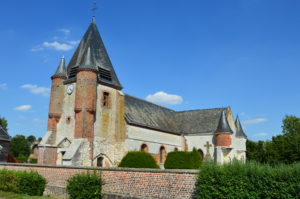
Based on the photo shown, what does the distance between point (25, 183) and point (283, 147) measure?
3216 centimetres

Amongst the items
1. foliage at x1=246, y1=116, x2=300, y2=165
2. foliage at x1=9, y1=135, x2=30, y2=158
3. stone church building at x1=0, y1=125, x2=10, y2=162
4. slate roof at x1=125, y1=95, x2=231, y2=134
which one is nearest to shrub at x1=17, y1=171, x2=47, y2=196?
stone church building at x1=0, y1=125, x2=10, y2=162

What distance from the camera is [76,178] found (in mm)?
13641

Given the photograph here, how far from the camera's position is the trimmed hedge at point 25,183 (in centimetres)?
1542

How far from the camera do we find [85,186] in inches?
525

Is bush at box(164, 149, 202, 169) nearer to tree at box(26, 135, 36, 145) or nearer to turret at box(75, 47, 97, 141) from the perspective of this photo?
→ turret at box(75, 47, 97, 141)

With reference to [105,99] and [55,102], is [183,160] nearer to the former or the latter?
[105,99]

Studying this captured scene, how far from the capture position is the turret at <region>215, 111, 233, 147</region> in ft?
104

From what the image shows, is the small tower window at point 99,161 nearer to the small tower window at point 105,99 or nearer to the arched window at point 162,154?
the small tower window at point 105,99

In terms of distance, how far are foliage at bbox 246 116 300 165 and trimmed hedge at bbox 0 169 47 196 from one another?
23.1m

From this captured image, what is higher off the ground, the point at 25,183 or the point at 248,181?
the point at 248,181

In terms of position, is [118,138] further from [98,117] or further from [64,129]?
[64,129]

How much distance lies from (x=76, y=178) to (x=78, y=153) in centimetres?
879

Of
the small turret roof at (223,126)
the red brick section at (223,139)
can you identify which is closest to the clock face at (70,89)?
the small turret roof at (223,126)

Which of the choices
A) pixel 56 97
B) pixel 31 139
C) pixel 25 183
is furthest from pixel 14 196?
pixel 31 139
